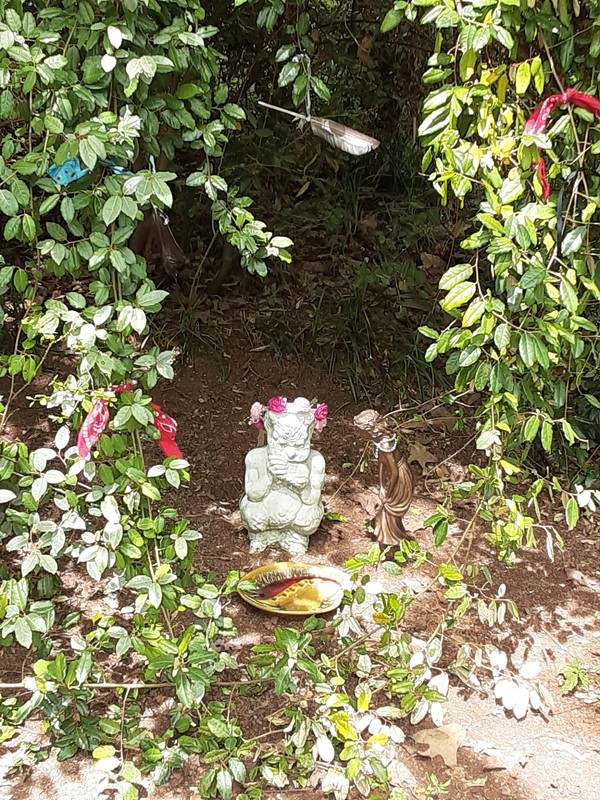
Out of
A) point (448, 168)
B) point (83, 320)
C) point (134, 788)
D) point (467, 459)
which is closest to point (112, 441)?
point (83, 320)

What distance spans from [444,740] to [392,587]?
23.5 inches

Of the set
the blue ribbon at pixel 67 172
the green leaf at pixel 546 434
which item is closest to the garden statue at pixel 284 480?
the green leaf at pixel 546 434

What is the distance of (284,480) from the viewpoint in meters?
2.52

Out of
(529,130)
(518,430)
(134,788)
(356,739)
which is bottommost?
(134,788)

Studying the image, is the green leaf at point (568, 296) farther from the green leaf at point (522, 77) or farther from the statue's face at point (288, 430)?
the statue's face at point (288, 430)

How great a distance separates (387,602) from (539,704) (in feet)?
1.51

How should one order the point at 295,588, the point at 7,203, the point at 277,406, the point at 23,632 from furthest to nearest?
1. the point at 277,406
2. the point at 295,588
3. the point at 23,632
4. the point at 7,203

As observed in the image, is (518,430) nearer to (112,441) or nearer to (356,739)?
(356,739)

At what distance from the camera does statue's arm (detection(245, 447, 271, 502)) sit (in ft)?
8.32

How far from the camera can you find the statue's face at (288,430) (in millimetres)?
2479

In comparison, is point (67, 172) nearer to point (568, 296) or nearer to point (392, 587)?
point (568, 296)

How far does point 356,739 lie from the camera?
1.74 m

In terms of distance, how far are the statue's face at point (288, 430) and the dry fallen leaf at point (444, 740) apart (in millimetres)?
918

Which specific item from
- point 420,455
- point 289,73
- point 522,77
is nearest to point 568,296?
point 522,77
